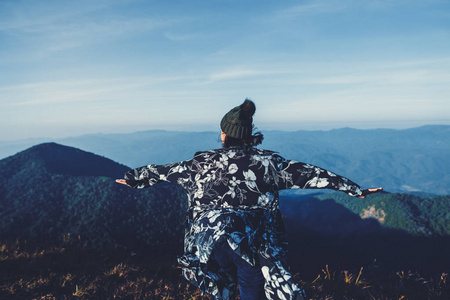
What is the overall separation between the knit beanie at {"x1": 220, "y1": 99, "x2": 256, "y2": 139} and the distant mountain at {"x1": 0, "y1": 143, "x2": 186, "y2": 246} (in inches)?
228

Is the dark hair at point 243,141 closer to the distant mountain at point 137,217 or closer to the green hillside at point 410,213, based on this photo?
the distant mountain at point 137,217

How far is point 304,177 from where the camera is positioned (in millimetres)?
2783

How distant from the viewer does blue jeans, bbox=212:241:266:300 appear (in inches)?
97.7

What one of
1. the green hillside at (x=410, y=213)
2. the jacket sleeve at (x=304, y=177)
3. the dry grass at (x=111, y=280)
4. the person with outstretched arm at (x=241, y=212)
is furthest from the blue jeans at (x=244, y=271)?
the green hillside at (x=410, y=213)

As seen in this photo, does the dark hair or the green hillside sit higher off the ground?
the dark hair

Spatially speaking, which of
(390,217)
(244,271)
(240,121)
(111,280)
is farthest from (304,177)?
(390,217)

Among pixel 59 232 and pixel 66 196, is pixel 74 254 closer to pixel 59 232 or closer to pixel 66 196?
pixel 59 232

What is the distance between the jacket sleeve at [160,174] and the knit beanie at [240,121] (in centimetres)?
63

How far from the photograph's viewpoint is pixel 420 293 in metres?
5.28

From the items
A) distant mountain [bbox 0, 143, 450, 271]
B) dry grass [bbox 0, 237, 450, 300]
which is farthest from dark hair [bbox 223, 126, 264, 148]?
distant mountain [bbox 0, 143, 450, 271]

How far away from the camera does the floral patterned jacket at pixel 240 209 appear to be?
244 centimetres

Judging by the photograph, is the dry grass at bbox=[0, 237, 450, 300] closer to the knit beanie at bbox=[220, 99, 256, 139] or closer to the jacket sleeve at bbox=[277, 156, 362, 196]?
the jacket sleeve at bbox=[277, 156, 362, 196]

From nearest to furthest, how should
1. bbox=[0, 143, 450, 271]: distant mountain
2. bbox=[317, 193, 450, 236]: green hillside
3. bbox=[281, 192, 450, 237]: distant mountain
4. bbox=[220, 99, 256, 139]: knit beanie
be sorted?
bbox=[220, 99, 256, 139]: knit beanie, bbox=[0, 143, 450, 271]: distant mountain, bbox=[317, 193, 450, 236]: green hillside, bbox=[281, 192, 450, 237]: distant mountain

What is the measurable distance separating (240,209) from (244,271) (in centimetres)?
60
